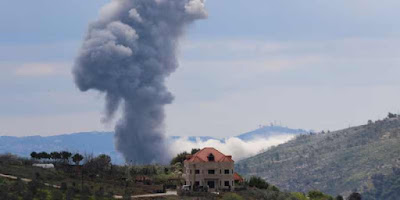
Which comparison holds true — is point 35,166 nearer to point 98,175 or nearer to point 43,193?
point 98,175

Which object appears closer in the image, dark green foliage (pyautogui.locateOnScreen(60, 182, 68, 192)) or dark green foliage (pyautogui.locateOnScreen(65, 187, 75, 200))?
dark green foliage (pyautogui.locateOnScreen(65, 187, 75, 200))

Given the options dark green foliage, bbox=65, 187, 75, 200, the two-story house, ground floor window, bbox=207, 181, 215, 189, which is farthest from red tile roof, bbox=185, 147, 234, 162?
dark green foliage, bbox=65, 187, 75, 200

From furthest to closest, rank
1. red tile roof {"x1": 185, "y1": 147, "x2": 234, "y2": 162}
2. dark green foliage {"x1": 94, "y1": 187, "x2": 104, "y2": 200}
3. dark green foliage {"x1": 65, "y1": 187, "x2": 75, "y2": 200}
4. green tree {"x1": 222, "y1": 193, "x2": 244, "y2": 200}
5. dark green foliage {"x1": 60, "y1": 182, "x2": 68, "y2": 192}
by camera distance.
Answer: red tile roof {"x1": 185, "y1": 147, "x2": 234, "y2": 162} < green tree {"x1": 222, "y1": 193, "x2": 244, "y2": 200} < dark green foliage {"x1": 60, "y1": 182, "x2": 68, "y2": 192} < dark green foliage {"x1": 94, "y1": 187, "x2": 104, "y2": 200} < dark green foliage {"x1": 65, "y1": 187, "x2": 75, "y2": 200}

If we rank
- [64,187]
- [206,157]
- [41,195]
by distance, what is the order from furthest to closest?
[206,157] → [64,187] → [41,195]

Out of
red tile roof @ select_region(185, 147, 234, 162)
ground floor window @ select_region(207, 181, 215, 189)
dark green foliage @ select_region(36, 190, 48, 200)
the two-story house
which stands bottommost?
dark green foliage @ select_region(36, 190, 48, 200)

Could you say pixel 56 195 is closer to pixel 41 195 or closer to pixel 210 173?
pixel 41 195

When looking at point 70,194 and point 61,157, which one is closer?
point 70,194

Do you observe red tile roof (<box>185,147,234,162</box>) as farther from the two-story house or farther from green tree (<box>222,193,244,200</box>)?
green tree (<box>222,193,244,200</box>)

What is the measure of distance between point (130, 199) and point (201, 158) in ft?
119

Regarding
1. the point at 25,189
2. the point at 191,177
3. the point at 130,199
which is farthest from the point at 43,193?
the point at 191,177

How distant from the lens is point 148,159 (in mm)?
192250

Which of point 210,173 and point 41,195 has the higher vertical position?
point 210,173

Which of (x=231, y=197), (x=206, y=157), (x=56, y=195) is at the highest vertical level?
(x=206, y=157)

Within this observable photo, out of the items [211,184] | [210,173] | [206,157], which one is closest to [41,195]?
[211,184]
